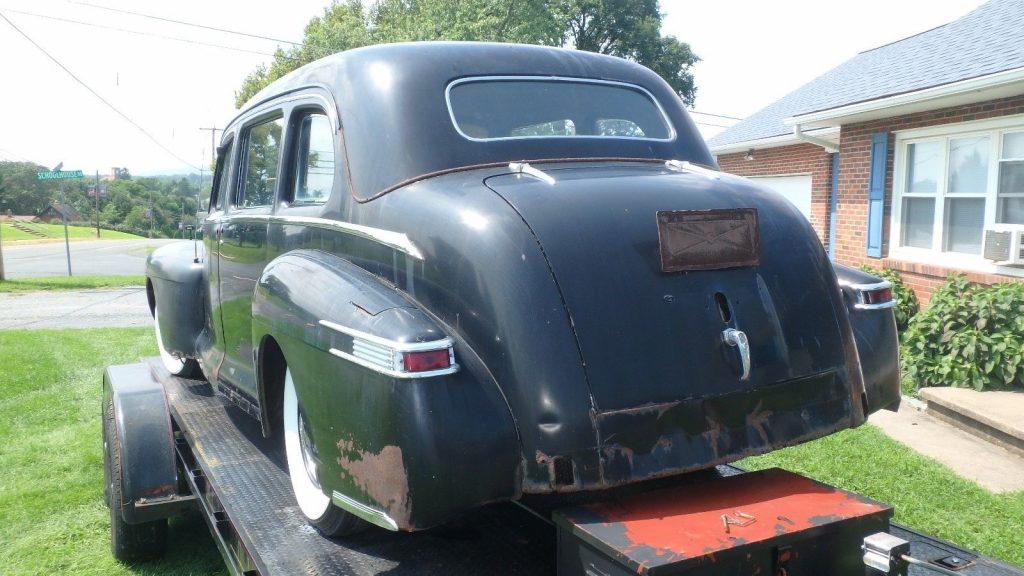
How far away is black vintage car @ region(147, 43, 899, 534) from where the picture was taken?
7.49 feet

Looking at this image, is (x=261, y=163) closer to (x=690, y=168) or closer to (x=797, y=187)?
(x=690, y=168)

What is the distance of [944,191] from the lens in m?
9.38

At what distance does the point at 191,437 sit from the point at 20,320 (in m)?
12.4

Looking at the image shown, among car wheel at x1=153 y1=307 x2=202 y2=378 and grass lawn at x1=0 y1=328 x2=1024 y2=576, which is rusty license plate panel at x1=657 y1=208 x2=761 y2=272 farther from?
car wheel at x1=153 y1=307 x2=202 y2=378

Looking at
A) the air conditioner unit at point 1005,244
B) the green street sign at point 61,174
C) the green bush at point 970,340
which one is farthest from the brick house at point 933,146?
the green street sign at point 61,174

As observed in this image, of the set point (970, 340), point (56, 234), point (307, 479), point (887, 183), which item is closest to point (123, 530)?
point (307, 479)

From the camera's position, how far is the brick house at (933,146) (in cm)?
848

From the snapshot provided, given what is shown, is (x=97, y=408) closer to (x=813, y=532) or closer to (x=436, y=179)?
(x=436, y=179)

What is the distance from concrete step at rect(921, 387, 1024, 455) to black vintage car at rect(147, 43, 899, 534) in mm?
3407

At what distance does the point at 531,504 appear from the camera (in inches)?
111

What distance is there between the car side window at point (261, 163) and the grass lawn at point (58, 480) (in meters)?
1.95

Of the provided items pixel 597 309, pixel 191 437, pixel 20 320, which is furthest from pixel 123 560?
pixel 20 320

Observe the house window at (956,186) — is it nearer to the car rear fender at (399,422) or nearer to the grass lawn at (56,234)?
the car rear fender at (399,422)

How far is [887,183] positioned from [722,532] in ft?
31.2
